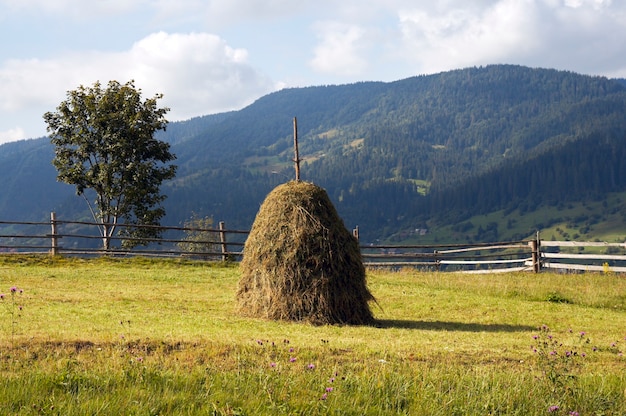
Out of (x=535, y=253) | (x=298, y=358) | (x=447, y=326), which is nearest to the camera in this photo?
(x=298, y=358)

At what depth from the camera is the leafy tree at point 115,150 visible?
41.2 metres

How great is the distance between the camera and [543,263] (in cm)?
3209

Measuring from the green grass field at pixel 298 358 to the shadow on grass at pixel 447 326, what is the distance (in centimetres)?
5

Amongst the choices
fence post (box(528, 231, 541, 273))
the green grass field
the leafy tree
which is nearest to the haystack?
the green grass field

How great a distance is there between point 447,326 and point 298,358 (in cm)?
716

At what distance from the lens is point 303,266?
54.2 feet

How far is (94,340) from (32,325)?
7.98 feet

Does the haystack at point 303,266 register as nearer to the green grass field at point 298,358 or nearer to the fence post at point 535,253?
the green grass field at point 298,358

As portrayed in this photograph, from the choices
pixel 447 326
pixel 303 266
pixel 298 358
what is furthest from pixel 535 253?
pixel 298 358

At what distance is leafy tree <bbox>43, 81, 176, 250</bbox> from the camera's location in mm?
41156

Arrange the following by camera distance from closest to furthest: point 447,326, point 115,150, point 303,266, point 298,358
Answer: point 298,358, point 303,266, point 447,326, point 115,150

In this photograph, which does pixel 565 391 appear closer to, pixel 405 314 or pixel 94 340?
pixel 94 340

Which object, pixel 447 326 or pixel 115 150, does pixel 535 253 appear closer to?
pixel 447 326

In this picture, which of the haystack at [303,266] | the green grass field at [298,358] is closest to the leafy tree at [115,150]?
the green grass field at [298,358]
